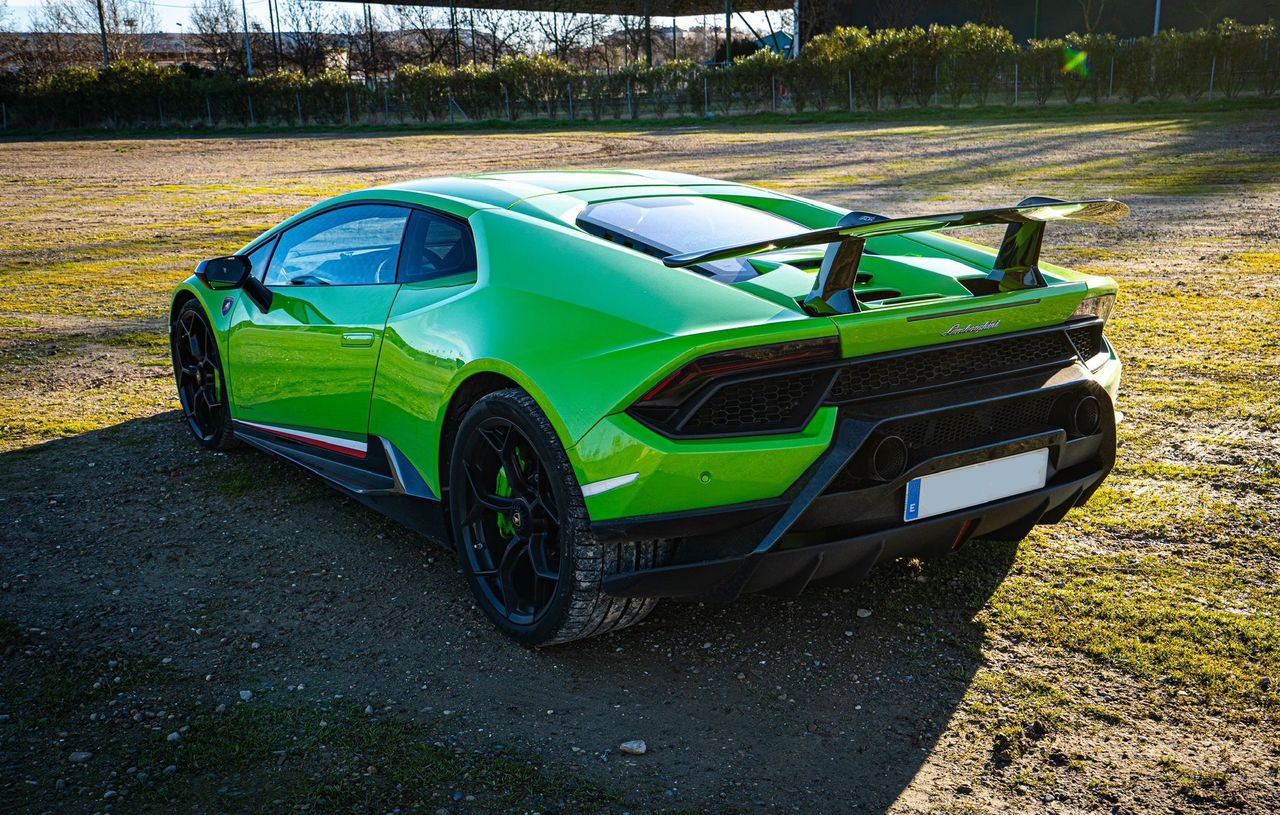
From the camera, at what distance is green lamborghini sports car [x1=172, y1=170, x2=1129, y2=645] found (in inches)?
111

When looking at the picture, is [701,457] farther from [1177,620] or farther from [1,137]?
[1,137]

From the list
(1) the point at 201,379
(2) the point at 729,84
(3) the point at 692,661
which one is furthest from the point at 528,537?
(2) the point at 729,84

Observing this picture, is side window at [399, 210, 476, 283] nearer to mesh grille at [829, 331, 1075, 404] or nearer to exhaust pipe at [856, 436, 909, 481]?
mesh grille at [829, 331, 1075, 404]

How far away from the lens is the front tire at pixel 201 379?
524 cm

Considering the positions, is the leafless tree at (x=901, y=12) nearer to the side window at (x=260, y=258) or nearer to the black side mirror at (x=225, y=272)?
the side window at (x=260, y=258)

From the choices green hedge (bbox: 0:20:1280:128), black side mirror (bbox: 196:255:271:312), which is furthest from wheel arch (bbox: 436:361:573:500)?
green hedge (bbox: 0:20:1280:128)

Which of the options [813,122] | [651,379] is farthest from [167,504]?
[813,122]

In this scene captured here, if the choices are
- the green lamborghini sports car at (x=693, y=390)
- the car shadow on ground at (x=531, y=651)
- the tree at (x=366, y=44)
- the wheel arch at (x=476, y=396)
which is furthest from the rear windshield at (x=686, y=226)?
the tree at (x=366, y=44)

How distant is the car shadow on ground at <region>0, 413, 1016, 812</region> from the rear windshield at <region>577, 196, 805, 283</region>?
118 cm

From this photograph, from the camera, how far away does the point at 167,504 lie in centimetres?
471

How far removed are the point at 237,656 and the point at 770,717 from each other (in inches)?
65.7

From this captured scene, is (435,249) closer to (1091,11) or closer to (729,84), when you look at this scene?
(729,84)

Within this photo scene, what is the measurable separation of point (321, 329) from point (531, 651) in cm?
162

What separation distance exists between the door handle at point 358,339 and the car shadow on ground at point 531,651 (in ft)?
2.65
